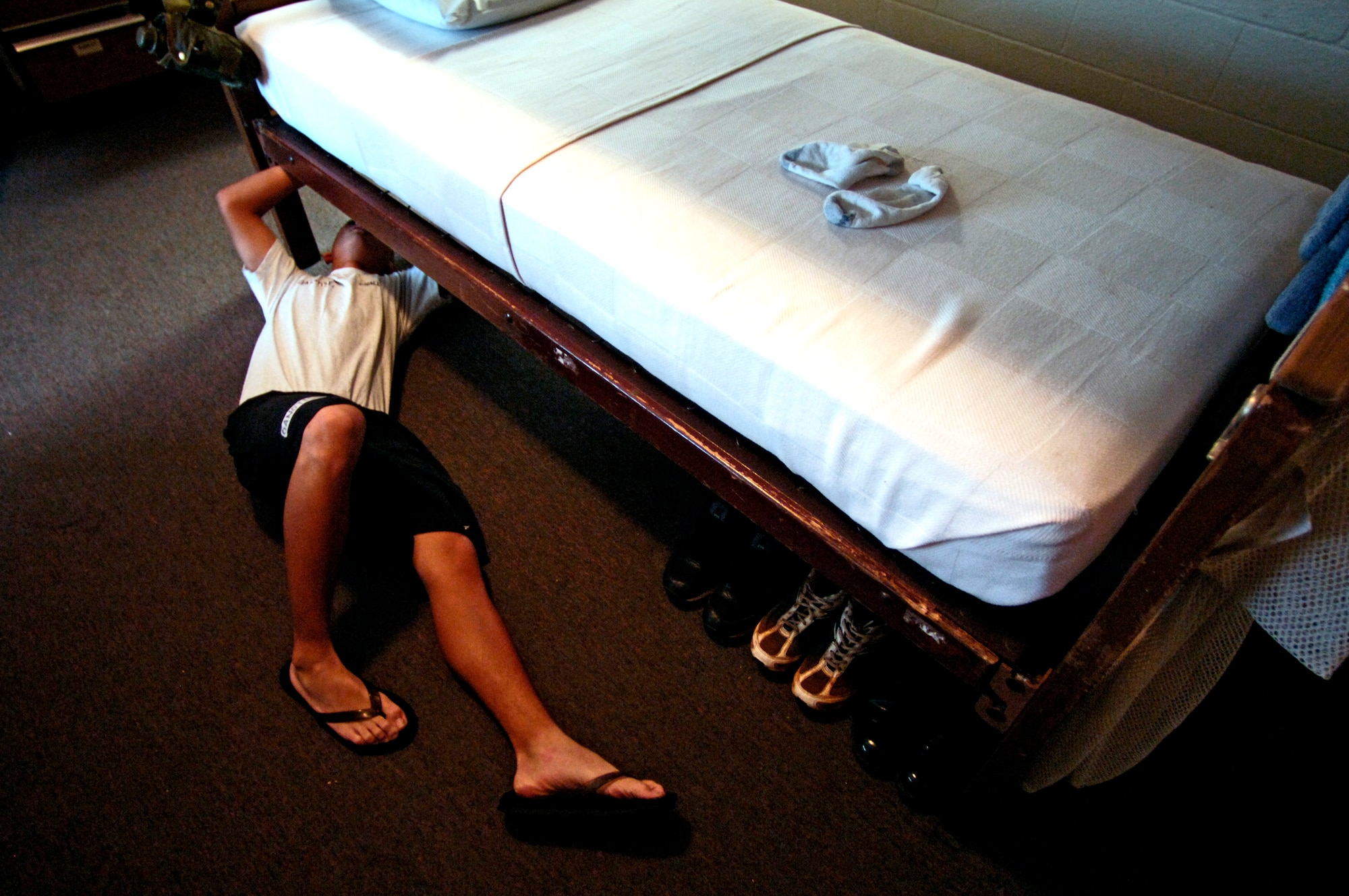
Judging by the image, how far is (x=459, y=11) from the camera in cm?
146

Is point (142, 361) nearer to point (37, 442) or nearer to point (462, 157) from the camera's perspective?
point (37, 442)

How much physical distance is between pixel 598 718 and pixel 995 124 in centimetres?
111

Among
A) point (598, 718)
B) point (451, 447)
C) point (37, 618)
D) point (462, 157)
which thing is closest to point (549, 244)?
point (462, 157)

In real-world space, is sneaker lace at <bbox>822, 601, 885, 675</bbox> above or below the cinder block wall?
below

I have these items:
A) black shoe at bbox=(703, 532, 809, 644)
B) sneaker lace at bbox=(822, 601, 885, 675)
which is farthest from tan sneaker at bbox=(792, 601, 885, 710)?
black shoe at bbox=(703, 532, 809, 644)

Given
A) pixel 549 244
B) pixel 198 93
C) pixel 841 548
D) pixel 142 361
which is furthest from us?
pixel 198 93

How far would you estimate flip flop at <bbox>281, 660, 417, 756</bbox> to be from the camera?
112 cm

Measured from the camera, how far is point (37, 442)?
5.00ft

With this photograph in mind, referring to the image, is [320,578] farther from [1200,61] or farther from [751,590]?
[1200,61]

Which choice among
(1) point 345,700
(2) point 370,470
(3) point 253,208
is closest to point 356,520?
(2) point 370,470

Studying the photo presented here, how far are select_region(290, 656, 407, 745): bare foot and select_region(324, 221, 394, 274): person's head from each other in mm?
830

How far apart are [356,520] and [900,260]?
96 cm

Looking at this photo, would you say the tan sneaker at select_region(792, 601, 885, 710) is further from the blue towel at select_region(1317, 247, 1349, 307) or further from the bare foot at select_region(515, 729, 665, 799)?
the blue towel at select_region(1317, 247, 1349, 307)

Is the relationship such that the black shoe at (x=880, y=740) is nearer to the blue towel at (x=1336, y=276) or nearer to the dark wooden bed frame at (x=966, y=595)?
the dark wooden bed frame at (x=966, y=595)
